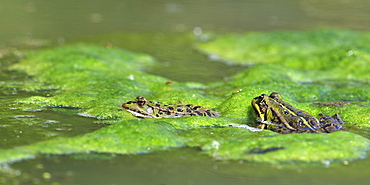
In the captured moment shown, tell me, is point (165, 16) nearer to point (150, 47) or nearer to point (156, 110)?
point (150, 47)

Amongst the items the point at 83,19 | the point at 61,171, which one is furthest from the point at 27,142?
the point at 83,19

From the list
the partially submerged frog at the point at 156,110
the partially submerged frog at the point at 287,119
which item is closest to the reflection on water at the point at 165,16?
the partially submerged frog at the point at 156,110

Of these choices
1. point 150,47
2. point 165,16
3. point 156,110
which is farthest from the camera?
point 165,16

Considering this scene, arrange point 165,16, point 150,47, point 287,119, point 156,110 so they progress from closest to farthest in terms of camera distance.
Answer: point 287,119 → point 156,110 → point 150,47 → point 165,16

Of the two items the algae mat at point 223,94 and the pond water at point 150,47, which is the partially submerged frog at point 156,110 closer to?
the algae mat at point 223,94

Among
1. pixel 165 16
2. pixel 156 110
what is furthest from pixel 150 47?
pixel 156 110

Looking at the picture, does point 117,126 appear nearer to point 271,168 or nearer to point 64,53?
point 271,168
